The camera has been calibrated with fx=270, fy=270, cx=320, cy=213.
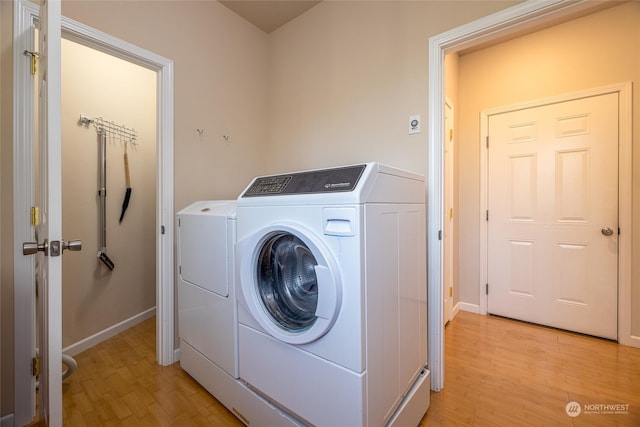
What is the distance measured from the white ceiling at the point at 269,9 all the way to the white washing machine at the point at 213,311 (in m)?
1.64

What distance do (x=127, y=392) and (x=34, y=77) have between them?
68.8 inches

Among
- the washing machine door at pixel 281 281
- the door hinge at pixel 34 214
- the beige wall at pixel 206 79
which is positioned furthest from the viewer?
the beige wall at pixel 206 79

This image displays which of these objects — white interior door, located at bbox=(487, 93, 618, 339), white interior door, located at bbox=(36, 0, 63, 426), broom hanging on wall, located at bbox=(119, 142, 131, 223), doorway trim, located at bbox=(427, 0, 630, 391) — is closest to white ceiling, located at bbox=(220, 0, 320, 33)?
doorway trim, located at bbox=(427, 0, 630, 391)

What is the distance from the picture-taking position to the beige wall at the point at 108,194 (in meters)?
1.96

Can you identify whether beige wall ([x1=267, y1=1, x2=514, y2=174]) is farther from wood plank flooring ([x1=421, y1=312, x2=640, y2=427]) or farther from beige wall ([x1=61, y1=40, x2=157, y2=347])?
wood plank flooring ([x1=421, y1=312, x2=640, y2=427])

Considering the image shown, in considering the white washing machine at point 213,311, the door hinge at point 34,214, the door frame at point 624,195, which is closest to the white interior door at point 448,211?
the door frame at point 624,195

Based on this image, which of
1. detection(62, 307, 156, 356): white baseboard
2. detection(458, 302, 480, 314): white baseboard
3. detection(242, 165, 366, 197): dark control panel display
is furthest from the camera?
detection(458, 302, 480, 314): white baseboard

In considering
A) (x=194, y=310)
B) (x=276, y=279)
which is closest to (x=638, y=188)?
(x=276, y=279)

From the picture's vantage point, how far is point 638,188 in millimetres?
1991

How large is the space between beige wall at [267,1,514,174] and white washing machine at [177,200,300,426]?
0.98m

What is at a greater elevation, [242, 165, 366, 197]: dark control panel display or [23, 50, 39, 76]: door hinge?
[23, 50, 39, 76]: door hinge

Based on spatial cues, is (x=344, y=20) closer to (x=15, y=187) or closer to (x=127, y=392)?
(x=15, y=187)

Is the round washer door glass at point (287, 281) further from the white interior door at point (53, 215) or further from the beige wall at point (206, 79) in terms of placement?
the beige wall at point (206, 79)

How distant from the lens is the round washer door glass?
1163 mm
